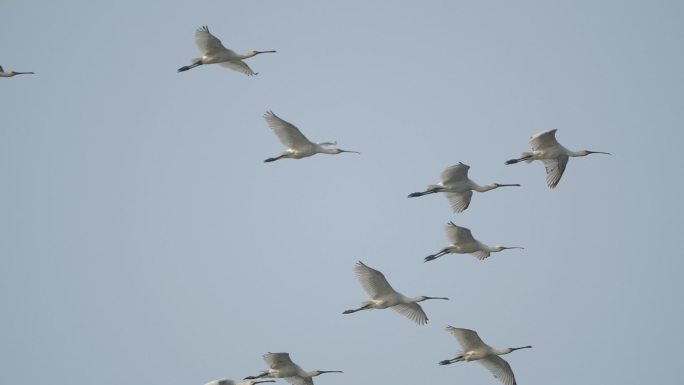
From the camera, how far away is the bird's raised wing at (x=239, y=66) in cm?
4112

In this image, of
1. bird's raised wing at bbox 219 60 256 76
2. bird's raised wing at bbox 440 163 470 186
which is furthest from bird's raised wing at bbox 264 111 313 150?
bird's raised wing at bbox 440 163 470 186

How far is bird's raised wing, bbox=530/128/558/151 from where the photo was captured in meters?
39.1

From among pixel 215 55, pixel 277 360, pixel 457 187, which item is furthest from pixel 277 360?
pixel 215 55

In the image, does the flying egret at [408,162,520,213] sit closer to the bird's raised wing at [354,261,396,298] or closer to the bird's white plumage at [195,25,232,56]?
the bird's raised wing at [354,261,396,298]

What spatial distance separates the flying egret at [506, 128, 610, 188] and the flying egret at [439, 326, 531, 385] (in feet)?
17.8

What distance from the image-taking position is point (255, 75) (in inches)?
1612

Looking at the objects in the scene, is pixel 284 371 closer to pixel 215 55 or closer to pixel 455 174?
pixel 455 174

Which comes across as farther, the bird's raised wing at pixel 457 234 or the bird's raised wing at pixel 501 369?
the bird's raised wing at pixel 457 234

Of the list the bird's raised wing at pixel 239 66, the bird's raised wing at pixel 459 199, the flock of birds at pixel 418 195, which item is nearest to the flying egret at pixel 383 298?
the flock of birds at pixel 418 195

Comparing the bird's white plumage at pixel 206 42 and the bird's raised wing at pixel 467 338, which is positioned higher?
the bird's white plumage at pixel 206 42

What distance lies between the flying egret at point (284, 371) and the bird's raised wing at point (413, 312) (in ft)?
10.7

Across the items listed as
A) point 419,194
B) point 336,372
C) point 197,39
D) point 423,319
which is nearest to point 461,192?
point 419,194

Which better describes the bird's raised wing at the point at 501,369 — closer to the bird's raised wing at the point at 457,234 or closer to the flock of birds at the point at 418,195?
the flock of birds at the point at 418,195

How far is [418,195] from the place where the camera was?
4056 cm
